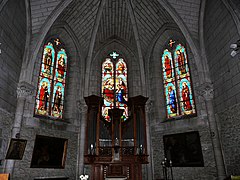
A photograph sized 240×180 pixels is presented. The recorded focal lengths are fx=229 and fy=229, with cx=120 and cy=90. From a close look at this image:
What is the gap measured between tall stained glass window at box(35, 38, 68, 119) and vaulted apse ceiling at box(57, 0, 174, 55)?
73.8 inches

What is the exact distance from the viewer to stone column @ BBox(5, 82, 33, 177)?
10.4m

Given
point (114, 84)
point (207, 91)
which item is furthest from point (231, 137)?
point (114, 84)

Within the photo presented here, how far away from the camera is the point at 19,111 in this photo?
37.8 feet

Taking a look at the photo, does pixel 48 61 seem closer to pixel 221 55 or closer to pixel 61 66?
pixel 61 66

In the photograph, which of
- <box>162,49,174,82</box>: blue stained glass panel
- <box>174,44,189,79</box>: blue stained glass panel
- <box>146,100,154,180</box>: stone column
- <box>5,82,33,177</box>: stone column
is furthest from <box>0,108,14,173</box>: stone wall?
<box>174,44,189,79</box>: blue stained glass panel

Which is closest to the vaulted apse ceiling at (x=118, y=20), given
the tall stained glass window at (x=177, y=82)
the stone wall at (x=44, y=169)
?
the tall stained glass window at (x=177, y=82)

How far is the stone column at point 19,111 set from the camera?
10427 mm

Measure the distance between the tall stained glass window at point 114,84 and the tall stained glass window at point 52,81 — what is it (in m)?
2.83

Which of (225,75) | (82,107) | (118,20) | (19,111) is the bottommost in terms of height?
(19,111)

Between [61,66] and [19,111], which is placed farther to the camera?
[61,66]

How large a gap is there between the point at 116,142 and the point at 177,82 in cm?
548

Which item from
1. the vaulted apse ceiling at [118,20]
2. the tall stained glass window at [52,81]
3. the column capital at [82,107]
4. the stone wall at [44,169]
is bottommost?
the stone wall at [44,169]

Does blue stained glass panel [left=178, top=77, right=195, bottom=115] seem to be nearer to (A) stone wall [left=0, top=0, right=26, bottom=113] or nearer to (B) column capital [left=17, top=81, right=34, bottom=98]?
(B) column capital [left=17, top=81, right=34, bottom=98]

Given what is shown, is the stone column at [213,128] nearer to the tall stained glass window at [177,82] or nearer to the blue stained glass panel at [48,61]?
the tall stained glass window at [177,82]
